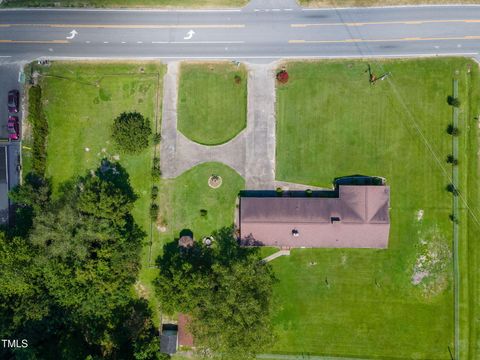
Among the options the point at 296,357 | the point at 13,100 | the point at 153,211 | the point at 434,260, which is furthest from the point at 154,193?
the point at 434,260

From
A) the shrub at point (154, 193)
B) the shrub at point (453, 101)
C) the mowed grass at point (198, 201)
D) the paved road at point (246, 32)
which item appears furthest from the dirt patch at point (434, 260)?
the shrub at point (154, 193)

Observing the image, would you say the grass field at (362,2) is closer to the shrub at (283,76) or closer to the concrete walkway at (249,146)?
the shrub at (283,76)

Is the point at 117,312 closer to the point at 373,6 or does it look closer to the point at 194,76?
the point at 194,76

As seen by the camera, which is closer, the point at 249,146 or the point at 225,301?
the point at 225,301

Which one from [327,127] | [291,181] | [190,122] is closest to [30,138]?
[190,122]

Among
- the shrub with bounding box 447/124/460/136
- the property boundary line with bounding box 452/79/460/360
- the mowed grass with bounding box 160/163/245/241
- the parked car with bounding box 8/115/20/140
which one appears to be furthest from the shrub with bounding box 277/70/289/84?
the parked car with bounding box 8/115/20/140

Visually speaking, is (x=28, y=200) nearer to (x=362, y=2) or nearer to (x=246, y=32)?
(x=246, y=32)
